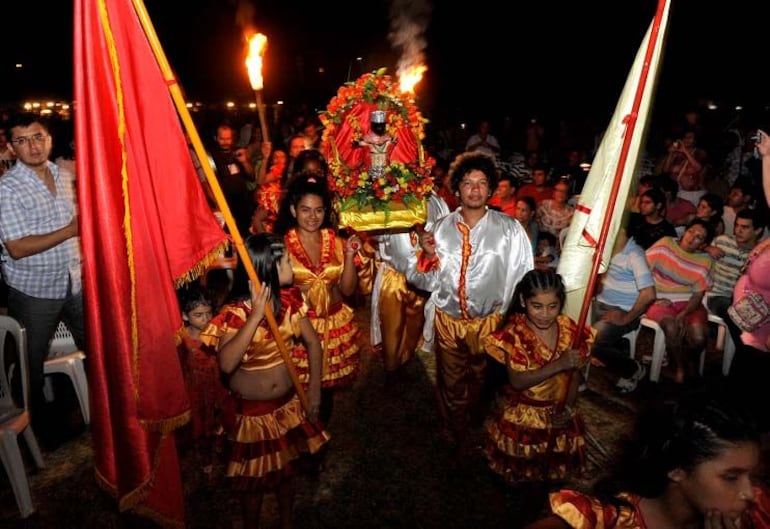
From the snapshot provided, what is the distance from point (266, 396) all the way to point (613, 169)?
254 centimetres

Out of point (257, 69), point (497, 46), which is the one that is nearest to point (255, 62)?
point (257, 69)

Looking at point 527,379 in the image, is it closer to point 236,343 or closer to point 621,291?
point 236,343

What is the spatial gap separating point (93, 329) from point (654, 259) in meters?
5.50

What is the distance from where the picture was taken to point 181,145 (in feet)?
9.00

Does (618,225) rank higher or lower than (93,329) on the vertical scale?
higher

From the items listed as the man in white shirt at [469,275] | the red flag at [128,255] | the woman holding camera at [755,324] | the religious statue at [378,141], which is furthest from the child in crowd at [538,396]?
the red flag at [128,255]

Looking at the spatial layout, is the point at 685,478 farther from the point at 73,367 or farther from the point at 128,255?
the point at 73,367

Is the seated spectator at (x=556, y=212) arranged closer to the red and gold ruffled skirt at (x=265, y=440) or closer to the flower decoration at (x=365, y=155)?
the flower decoration at (x=365, y=155)

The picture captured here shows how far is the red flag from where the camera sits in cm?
237

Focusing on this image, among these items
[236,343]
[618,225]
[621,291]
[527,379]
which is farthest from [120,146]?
[621,291]

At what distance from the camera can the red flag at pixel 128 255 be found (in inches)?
93.4

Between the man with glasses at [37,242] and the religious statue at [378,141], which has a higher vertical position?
the religious statue at [378,141]

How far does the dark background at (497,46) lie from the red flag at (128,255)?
6.60 metres

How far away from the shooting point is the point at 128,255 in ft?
8.02
